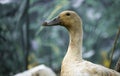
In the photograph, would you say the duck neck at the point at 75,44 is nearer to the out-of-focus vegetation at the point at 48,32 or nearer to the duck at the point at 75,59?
the duck at the point at 75,59

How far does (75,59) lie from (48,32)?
260 centimetres

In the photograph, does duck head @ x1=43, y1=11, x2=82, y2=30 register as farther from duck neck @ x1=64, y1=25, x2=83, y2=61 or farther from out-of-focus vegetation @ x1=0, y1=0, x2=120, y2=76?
out-of-focus vegetation @ x1=0, y1=0, x2=120, y2=76

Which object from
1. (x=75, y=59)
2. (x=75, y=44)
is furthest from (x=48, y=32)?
(x=75, y=59)

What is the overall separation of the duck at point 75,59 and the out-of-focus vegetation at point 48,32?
2.37 m

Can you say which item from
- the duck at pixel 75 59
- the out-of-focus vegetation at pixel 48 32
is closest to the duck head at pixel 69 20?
the duck at pixel 75 59

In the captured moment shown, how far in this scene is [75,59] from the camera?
354 cm

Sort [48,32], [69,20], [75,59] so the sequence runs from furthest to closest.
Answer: [48,32] < [69,20] < [75,59]

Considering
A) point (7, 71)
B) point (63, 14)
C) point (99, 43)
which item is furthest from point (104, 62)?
point (63, 14)

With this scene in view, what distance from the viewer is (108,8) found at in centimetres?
611

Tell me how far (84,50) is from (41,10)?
0.70 meters

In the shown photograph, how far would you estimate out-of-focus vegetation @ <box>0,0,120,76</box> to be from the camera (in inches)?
238

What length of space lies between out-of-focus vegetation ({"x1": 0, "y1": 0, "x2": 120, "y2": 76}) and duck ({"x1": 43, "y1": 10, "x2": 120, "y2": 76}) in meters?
2.37

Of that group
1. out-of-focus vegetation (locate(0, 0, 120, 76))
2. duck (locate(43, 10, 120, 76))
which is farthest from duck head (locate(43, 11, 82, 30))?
out-of-focus vegetation (locate(0, 0, 120, 76))

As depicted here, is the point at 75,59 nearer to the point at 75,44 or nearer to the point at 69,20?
the point at 75,44
